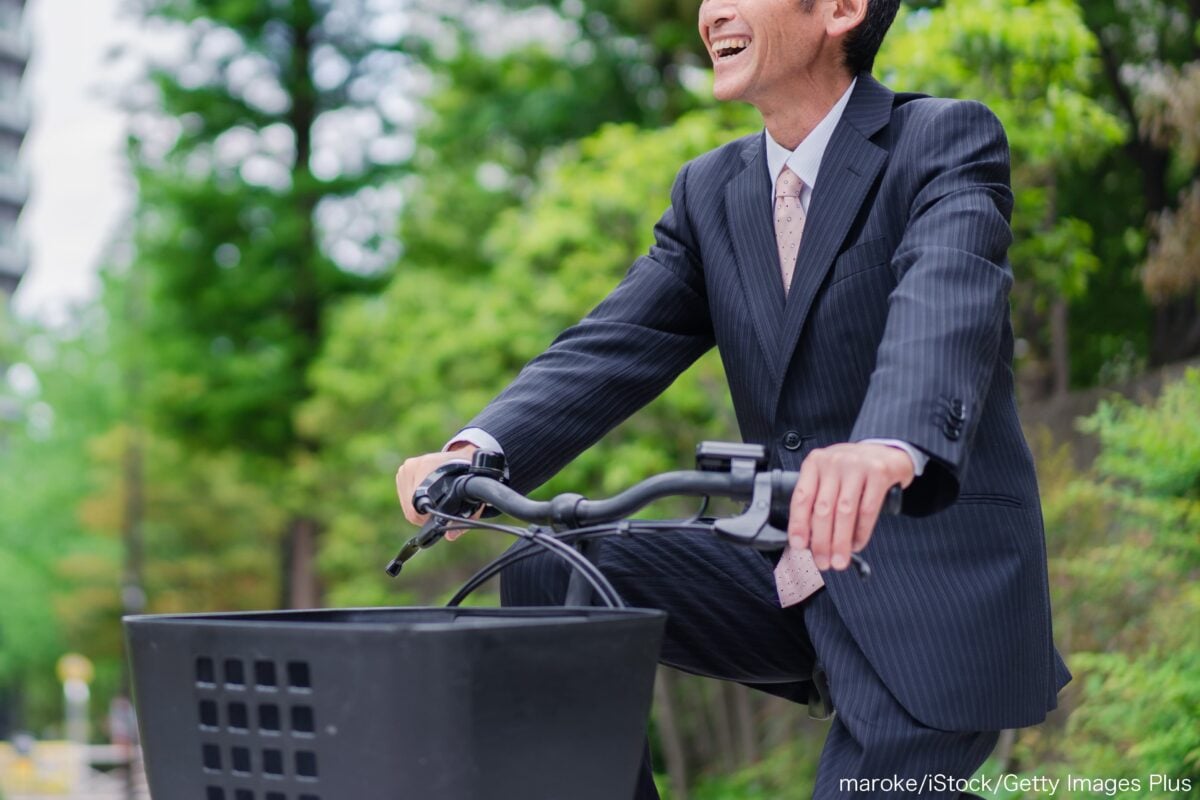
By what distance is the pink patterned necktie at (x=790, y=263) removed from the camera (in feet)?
6.45

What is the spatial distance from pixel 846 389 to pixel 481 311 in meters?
8.00

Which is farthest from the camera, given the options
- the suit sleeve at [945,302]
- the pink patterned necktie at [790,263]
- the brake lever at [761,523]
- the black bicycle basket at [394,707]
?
the pink patterned necktie at [790,263]

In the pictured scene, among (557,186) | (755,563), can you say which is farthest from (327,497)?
(755,563)

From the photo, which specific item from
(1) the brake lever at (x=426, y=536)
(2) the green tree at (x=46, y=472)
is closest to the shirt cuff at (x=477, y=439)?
(1) the brake lever at (x=426, y=536)

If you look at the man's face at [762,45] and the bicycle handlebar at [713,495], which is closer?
the bicycle handlebar at [713,495]

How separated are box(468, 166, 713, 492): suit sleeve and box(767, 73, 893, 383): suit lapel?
269mm

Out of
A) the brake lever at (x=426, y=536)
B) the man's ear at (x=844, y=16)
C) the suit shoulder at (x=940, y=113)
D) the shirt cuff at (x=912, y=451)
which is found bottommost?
the brake lever at (x=426, y=536)

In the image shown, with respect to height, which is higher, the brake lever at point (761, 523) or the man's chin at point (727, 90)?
the man's chin at point (727, 90)

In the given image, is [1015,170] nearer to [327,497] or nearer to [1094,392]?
[1094,392]

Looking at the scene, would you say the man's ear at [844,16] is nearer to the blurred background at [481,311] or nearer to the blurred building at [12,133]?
the blurred background at [481,311]

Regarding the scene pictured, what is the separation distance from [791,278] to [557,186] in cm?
666

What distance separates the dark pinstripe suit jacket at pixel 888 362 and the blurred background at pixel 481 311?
2.43 meters

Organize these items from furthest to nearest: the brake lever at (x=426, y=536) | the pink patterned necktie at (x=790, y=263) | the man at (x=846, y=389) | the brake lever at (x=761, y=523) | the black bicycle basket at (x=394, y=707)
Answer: the pink patterned necktie at (x=790, y=263)
the brake lever at (x=426, y=536)
the man at (x=846, y=389)
the brake lever at (x=761, y=523)
the black bicycle basket at (x=394, y=707)

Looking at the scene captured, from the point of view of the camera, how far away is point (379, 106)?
61.0ft
